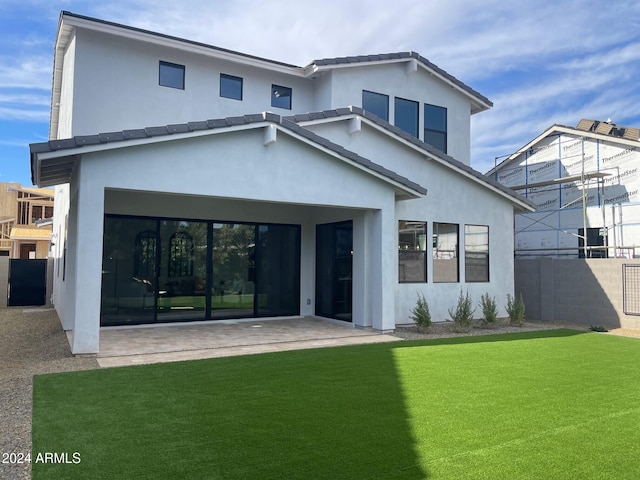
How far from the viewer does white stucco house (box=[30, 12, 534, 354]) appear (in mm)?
10234

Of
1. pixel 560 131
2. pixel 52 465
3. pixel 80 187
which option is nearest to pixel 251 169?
pixel 80 187

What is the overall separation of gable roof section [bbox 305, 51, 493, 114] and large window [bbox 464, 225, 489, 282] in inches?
246

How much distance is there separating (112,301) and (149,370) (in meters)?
5.11

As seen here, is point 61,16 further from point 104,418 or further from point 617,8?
point 617,8

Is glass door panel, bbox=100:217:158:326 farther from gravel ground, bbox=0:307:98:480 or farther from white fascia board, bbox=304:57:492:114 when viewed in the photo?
white fascia board, bbox=304:57:492:114

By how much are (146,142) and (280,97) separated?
26.4ft

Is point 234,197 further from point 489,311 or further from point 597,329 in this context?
point 597,329

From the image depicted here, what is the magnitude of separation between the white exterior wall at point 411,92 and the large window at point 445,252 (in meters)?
4.72

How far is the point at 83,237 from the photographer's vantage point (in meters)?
8.51

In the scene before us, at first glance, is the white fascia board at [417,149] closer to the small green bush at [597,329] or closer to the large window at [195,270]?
the large window at [195,270]

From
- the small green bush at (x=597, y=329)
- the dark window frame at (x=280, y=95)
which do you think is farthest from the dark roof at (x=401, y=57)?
the small green bush at (x=597, y=329)

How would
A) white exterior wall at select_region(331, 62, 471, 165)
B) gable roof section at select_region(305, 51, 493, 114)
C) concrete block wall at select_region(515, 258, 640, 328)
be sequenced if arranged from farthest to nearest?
1. white exterior wall at select_region(331, 62, 471, 165)
2. gable roof section at select_region(305, 51, 493, 114)
3. concrete block wall at select_region(515, 258, 640, 328)

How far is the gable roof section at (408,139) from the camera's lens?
13.2 metres

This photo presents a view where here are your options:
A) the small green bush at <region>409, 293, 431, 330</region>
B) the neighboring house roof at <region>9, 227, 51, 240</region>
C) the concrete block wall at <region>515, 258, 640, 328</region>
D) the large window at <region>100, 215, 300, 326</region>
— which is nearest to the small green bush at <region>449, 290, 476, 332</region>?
the small green bush at <region>409, 293, 431, 330</region>
